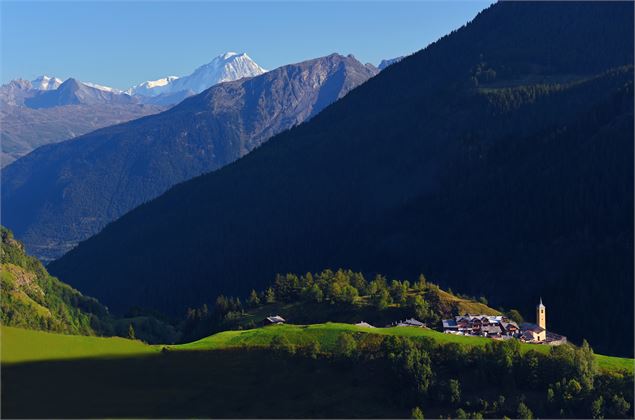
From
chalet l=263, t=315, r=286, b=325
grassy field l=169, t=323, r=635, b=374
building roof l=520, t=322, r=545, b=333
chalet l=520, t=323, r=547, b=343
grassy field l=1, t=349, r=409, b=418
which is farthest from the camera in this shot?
building roof l=520, t=322, r=545, b=333

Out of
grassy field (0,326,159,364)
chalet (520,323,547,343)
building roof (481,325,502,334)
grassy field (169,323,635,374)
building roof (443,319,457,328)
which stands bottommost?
chalet (520,323,547,343)

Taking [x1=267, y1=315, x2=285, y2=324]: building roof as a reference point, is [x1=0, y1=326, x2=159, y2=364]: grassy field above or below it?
above

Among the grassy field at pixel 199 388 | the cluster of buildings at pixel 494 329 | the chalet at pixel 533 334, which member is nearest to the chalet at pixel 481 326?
the cluster of buildings at pixel 494 329

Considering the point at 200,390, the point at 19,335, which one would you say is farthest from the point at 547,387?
the point at 19,335

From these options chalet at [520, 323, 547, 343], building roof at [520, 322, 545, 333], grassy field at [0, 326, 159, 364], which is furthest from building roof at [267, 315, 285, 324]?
→ grassy field at [0, 326, 159, 364]

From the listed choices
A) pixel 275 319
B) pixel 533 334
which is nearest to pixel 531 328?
pixel 533 334

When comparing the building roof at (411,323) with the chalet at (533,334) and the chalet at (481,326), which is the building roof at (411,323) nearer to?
the chalet at (481,326)

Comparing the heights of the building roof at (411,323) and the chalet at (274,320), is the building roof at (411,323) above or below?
below

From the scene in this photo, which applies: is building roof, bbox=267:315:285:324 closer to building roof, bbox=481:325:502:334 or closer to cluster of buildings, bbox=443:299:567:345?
cluster of buildings, bbox=443:299:567:345
